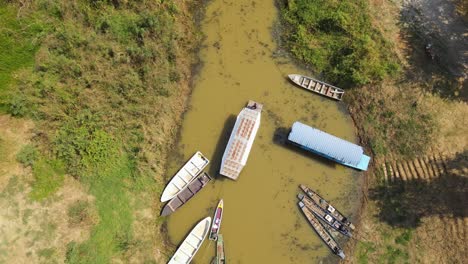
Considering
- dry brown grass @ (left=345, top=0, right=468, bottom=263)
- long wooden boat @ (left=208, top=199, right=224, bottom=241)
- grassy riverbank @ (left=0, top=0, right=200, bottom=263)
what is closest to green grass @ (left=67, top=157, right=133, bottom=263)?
grassy riverbank @ (left=0, top=0, right=200, bottom=263)

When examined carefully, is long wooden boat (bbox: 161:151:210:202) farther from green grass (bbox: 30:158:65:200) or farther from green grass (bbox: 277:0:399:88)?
green grass (bbox: 277:0:399:88)

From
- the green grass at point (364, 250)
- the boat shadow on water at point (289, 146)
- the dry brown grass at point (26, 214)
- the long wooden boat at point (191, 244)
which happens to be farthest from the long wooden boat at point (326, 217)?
the dry brown grass at point (26, 214)

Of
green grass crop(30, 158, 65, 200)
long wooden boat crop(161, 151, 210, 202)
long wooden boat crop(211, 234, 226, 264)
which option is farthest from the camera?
long wooden boat crop(161, 151, 210, 202)

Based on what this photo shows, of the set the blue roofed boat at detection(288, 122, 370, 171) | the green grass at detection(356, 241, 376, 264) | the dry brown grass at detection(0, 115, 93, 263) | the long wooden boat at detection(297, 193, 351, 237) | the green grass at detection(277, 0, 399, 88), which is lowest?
the dry brown grass at detection(0, 115, 93, 263)

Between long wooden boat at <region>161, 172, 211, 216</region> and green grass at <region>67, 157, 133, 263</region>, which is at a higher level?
long wooden boat at <region>161, 172, 211, 216</region>

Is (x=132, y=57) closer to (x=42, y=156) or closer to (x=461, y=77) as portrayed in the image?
(x=42, y=156)

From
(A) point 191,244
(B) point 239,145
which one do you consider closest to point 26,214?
(A) point 191,244
